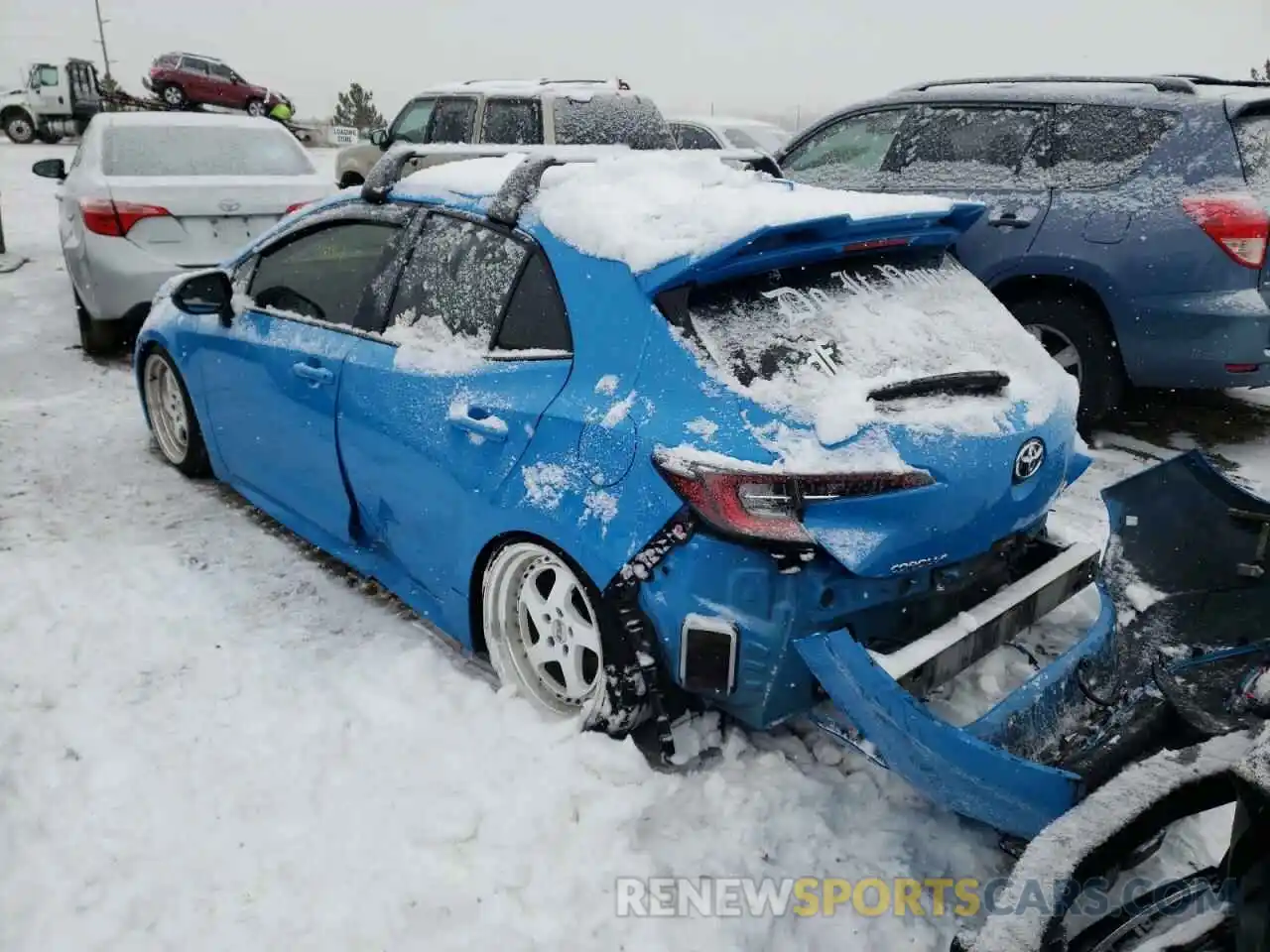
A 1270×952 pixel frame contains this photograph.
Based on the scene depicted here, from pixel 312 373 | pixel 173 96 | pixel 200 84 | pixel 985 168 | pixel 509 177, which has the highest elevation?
pixel 200 84

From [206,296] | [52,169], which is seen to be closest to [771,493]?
[206,296]

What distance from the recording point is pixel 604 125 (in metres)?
9.43

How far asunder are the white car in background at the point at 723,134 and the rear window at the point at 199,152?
20.8ft

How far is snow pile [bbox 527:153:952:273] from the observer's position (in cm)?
243

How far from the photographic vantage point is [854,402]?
2285 millimetres

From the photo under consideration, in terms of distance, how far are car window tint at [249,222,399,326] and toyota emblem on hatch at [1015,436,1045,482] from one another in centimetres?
216

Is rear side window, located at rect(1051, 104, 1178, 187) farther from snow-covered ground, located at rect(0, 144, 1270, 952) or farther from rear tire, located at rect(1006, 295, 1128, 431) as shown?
snow-covered ground, located at rect(0, 144, 1270, 952)

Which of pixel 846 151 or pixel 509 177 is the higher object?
pixel 509 177

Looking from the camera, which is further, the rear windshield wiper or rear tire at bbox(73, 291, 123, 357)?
rear tire at bbox(73, 291, 123, 357)

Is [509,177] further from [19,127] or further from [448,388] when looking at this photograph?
[19,127]

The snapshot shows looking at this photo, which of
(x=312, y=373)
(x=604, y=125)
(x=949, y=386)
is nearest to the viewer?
(x=949, y=386)

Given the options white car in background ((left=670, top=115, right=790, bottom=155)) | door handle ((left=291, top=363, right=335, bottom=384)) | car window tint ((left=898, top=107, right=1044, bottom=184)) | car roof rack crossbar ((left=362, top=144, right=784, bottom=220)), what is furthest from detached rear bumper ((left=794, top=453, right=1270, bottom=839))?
white car in background ((left=670, top=115, right=790, bottom=155))

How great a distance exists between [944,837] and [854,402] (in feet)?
3.93

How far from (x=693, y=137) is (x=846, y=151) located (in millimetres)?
7625
